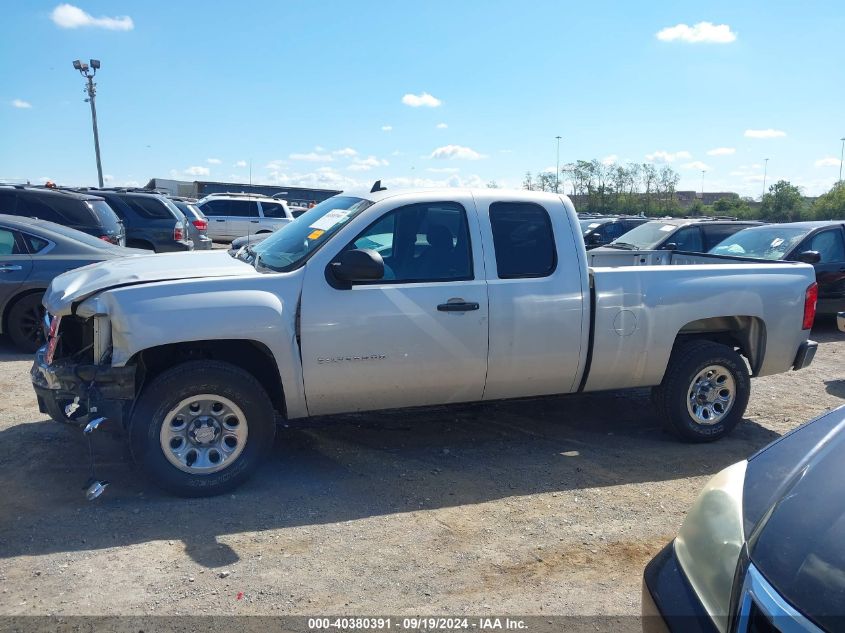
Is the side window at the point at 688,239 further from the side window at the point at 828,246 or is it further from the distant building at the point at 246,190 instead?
the distant building at the point at 246,190

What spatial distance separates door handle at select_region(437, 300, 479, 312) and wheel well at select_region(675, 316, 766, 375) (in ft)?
6.25

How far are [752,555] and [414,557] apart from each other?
2140 mm

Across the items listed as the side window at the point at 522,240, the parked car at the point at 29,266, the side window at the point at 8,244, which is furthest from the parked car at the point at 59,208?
the side window at the point at 522,240

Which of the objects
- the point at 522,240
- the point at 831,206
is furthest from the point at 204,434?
the point at 831,206

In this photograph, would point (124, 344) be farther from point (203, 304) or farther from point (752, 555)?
point (752, 555)

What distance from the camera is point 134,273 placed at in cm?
457

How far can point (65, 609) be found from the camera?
126 inches

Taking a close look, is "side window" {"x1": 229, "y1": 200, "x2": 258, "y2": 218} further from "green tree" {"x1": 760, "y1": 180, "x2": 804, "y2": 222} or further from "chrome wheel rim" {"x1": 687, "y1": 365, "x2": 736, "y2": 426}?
"green tree" {"x1": 760, "y1": 180, "x2": 804, "y2": 222}

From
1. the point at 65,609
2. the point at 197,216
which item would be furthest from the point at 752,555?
the point at 197,216

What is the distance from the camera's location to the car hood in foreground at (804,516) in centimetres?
173

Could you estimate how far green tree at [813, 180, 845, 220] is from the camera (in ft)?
117

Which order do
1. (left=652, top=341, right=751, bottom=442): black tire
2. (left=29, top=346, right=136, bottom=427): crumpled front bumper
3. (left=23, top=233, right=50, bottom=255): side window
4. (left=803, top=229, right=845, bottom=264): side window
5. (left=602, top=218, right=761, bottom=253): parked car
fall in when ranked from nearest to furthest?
(left=29, top=346, right=136, bottom=427): crumpled front bumper → (left=652, top=341, right=751, bottom=442): black tire → (left=23, top=233, right=50, bottom=255): side window → (left=803, top=229, right=845, bottom=264): side window → (left=602, top=218, right=761, bottom=253): parked car

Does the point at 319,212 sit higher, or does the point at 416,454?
the point at 319,212

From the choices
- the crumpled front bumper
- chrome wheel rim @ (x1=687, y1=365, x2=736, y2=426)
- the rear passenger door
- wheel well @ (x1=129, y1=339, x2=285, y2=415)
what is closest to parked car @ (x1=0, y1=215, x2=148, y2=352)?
the crumpled front bumper
